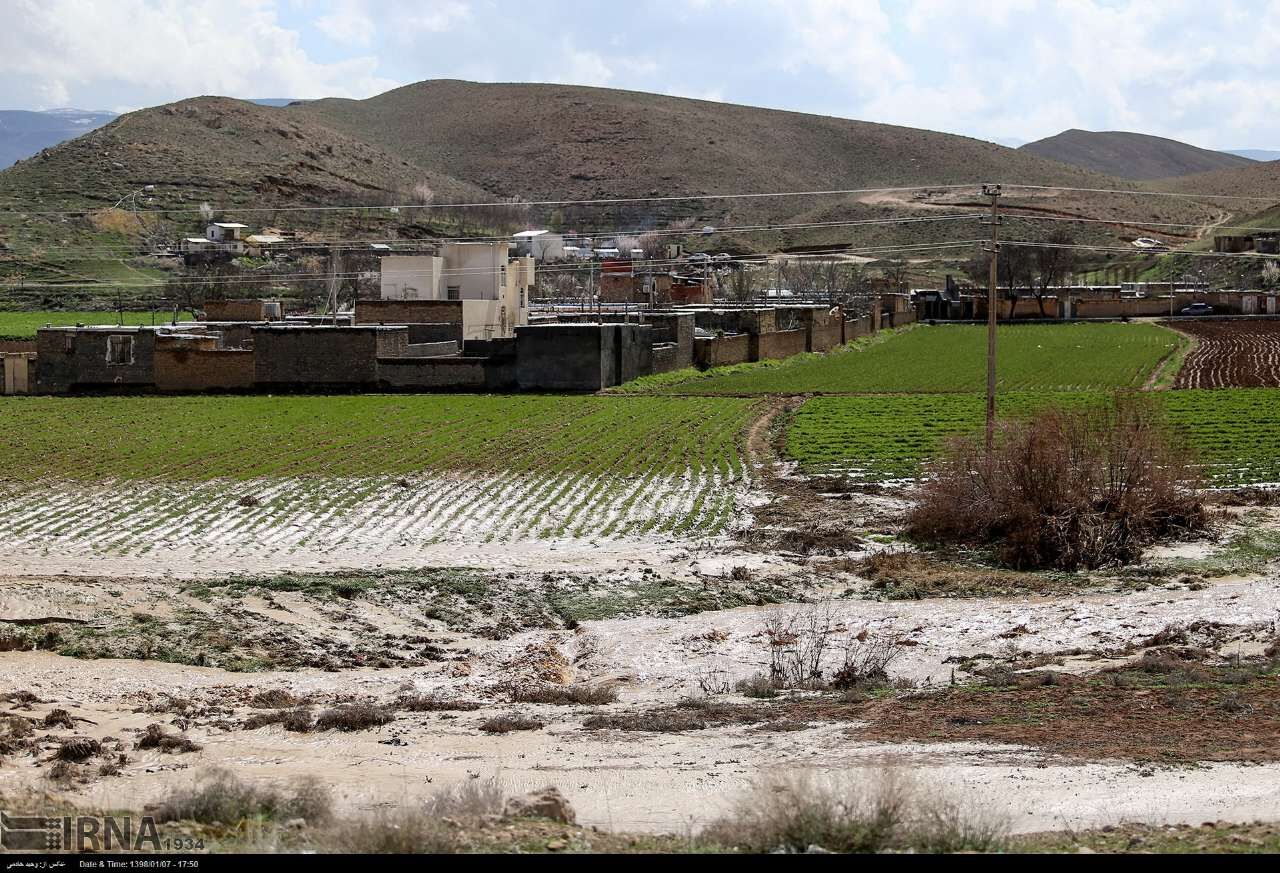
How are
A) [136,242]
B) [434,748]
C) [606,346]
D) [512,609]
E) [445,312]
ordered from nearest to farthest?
[434,748] < [512,609] < [606,346] < [445,312] < [136,242]

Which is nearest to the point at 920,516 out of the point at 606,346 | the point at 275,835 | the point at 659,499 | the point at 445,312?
the point at 659,499

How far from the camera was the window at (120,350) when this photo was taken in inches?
2122

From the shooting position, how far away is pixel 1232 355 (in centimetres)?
6912

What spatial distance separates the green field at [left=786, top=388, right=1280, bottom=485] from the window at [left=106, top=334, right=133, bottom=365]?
24.4 m

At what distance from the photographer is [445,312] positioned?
208 ft

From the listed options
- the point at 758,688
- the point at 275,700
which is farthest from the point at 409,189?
the point at 758,688

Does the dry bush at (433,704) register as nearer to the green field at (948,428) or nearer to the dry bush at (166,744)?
the dry bush at (166,744)

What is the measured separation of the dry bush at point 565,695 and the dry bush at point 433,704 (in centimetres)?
50

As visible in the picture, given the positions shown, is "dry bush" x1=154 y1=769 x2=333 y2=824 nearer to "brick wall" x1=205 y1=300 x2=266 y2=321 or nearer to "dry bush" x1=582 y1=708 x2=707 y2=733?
"dry bush" x1=582 y1=708 x2=707 y2=733

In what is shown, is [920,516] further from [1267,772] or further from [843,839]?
[843,839]

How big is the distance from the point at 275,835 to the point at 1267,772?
7.62 m

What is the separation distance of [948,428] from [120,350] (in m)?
30.9

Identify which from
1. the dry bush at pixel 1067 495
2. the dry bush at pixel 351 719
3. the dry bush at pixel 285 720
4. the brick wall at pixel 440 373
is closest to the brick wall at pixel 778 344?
the brick wall at pixel 440 373

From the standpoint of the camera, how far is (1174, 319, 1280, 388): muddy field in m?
54.6
